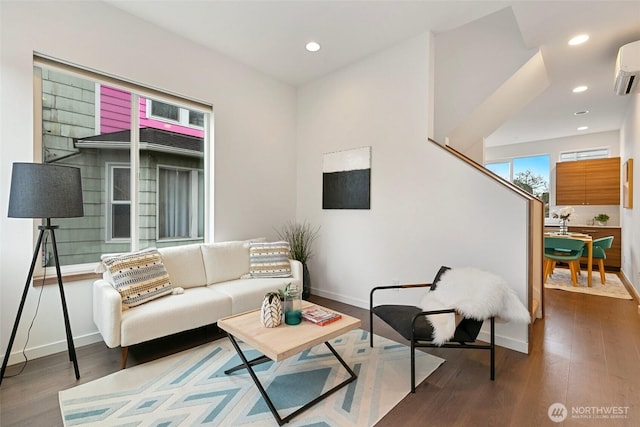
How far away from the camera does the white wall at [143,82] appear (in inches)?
91.2

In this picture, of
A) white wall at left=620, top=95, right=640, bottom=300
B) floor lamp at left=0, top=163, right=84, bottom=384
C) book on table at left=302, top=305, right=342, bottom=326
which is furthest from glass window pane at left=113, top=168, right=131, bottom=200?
white wall at left=620, top=95, right=640, bottom=300

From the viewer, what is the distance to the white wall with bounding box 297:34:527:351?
2.77m

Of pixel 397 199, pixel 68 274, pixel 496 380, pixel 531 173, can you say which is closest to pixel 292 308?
pixel 496 380

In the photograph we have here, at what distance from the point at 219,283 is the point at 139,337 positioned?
3.34ft

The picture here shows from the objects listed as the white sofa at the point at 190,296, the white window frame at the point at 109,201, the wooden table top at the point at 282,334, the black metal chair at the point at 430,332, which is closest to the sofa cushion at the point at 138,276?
the white sofa at the point at 190,296

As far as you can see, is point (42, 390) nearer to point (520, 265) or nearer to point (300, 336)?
point (300, 336)

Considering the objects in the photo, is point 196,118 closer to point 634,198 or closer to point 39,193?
point 39,193

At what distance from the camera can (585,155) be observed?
22.6 ft

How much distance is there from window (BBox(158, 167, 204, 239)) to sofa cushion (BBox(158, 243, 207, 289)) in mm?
460

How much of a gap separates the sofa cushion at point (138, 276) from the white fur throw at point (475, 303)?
2296mm

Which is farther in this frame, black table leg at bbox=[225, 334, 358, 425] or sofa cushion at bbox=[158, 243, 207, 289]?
sofa cushion at bbox=[158, 243, 207, 289]

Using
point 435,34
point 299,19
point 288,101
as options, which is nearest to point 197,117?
point 288,101

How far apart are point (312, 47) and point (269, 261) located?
99.0 inches

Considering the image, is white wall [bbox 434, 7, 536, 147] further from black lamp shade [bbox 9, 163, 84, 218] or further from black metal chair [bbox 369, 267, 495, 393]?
black lamp shade [bbox 9, 163, 84, 218]
